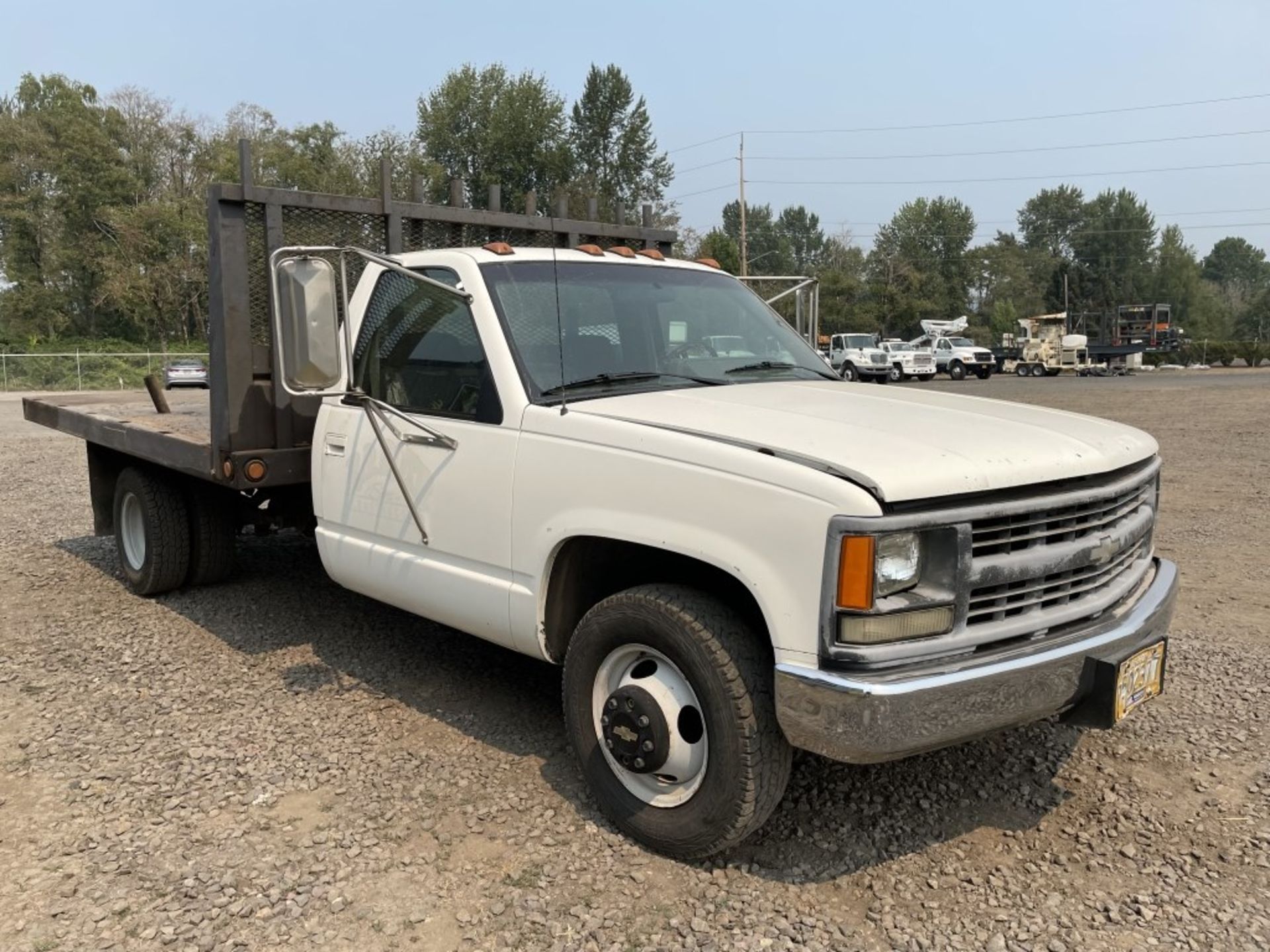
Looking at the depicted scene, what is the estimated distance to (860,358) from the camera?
139ft

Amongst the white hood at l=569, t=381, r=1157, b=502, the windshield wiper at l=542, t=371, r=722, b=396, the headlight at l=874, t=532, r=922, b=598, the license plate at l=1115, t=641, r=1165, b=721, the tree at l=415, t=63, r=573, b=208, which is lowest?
the license plate at l=1115, t=641, r=1165, b=721

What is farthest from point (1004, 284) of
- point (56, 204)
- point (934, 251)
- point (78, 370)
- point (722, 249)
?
point (78, 370)

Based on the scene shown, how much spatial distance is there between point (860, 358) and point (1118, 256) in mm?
72929

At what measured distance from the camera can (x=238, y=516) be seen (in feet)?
20.8

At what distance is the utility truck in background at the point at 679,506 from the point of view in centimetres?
276

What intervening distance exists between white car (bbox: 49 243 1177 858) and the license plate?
0.02m

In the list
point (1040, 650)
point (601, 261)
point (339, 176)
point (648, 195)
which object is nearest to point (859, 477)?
point (1040, 650)

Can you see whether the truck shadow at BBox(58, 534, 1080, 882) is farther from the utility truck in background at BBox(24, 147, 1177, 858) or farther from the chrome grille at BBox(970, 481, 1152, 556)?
the chrome grille at BBox(970, 481, 1152, 556)

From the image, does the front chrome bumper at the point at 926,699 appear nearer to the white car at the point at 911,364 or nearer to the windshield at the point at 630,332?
the windshield at the point at 630,332

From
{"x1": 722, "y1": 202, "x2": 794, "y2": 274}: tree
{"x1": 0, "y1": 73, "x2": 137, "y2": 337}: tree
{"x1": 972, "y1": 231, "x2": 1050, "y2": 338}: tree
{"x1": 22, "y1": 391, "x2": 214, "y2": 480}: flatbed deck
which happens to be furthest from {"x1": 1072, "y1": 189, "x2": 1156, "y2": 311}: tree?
{"x1": 22, "y1": 391, "x2": 214, "y2": 480}: flatbed deck

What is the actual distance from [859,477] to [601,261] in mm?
2101

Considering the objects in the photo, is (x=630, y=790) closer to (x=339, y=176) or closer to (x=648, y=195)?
(x=339, y=176)

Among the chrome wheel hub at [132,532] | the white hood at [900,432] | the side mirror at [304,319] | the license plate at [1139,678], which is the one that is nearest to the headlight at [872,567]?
the white hood at [900,432]

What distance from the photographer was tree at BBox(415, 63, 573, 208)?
61531mm
